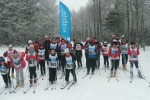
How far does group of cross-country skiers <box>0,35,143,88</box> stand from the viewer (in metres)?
14.2

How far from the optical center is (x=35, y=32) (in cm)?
3731

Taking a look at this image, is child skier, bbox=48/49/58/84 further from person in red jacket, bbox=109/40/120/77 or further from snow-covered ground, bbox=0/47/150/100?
person in red jacket, bbox=109/40/120/77

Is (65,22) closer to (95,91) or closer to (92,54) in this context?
(92,54)

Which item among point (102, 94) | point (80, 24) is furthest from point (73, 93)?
point (80, 24)

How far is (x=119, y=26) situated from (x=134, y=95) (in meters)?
32.5

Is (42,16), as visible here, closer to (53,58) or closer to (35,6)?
(35,6)

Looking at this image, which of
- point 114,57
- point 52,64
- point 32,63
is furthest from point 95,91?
point 32,63

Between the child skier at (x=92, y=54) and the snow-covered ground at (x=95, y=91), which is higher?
the child skier at (x=92, y=54)

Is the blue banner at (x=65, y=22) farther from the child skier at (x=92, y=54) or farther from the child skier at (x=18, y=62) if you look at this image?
the child skier at (x=18, y=62)

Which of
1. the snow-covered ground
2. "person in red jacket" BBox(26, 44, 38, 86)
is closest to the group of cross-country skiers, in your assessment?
"person in red jacket" BBox(26, 44, 38, 86)

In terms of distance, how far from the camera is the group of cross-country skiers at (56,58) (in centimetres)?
1417

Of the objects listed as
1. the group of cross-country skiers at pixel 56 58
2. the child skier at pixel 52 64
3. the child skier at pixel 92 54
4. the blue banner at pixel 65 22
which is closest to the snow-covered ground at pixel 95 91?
the child skier at pixel 52 64

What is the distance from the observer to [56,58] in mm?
14305

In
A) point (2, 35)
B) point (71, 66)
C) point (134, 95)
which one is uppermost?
point (2, 35)
